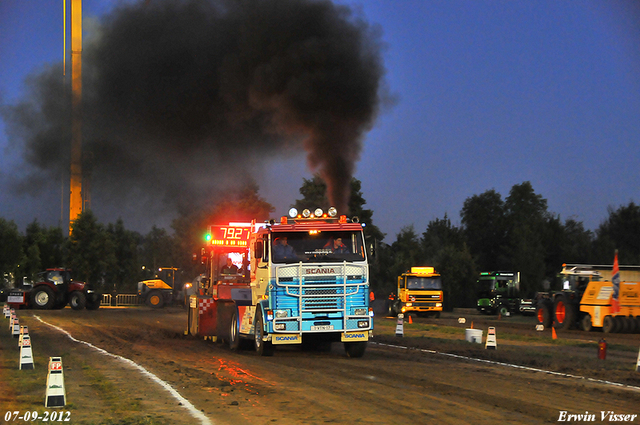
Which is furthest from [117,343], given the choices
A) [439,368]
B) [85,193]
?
[85,193]

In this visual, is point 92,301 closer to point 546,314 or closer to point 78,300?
point 78,300

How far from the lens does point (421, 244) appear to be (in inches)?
2987

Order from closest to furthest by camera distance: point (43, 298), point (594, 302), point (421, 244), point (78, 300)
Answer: point (594, 302) → point (43, 298) → point (78, 300) → point (421, 244)

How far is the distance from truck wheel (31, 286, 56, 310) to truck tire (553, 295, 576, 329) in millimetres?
29157

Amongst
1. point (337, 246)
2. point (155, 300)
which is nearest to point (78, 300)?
point (155, 300)

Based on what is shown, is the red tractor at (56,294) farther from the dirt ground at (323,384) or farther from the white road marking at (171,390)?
the white road marking at (171,390)

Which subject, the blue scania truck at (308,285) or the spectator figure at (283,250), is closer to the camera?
the blue scania truck at (308,285)

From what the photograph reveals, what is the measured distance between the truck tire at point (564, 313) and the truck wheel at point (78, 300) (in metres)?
27.7

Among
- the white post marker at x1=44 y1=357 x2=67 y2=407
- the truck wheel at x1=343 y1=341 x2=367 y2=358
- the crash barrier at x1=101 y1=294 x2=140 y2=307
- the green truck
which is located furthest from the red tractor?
the white post marker at x1=44 y1=357 x2=67 y2=407

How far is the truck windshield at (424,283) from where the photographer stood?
40500 millimetres

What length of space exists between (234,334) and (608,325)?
16.6 meters

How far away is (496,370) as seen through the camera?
14016 mm

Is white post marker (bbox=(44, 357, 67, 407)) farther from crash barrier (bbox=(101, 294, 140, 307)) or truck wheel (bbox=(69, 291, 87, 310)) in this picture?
crash barrier (bbox=(101, 294, 140, 307))

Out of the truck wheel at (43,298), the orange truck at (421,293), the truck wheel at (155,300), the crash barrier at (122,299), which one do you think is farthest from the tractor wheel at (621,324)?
the crash barrier at (122,299)
